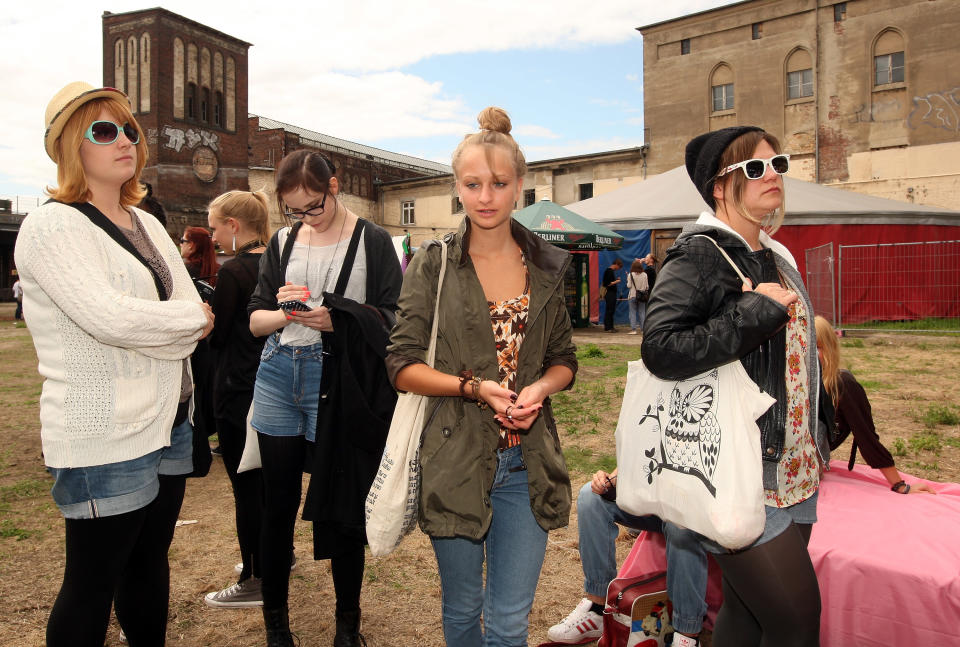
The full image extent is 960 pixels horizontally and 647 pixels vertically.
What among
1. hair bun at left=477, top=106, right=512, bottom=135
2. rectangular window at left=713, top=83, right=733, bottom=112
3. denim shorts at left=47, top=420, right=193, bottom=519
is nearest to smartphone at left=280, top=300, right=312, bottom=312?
denim shorts at left=47, top=420, right=193, bottom=519

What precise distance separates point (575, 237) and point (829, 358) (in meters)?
12.7

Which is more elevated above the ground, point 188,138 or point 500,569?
point 188,138

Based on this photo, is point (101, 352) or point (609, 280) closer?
point (101, 352)

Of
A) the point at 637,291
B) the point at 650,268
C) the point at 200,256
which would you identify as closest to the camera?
the point at 200,256

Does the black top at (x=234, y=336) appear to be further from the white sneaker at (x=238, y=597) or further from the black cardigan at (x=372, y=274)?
the white sneaker at (x=238, y=597)

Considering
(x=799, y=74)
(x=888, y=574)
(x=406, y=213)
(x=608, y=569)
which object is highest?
(x=799, y=74)

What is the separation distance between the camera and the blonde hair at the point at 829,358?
323 cm

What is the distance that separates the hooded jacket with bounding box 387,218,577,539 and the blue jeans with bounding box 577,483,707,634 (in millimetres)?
858

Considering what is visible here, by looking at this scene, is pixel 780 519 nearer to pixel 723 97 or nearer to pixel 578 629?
pixel 578 629

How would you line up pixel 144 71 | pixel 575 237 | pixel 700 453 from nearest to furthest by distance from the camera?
pixel 700 453, pixel 575 237, pixel 144 71

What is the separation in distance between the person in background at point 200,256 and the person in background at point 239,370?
0.46 meters

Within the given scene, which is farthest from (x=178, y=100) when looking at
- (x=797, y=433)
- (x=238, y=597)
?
(x=797, y=433)

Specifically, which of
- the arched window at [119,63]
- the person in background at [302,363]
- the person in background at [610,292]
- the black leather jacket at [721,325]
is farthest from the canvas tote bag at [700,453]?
the arched window at [119,63]

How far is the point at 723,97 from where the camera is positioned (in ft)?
106
